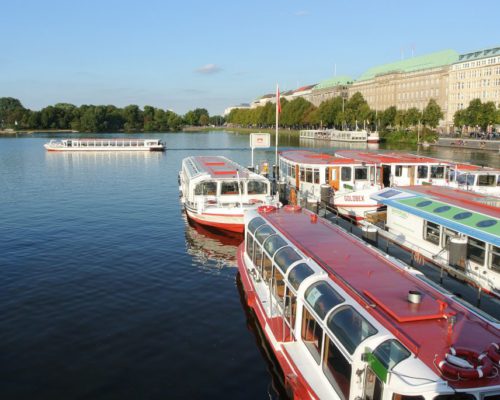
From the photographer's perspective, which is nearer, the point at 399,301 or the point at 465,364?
the point at 465,364

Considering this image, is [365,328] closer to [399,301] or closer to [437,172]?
[399,301]

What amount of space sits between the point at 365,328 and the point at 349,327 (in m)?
0.45

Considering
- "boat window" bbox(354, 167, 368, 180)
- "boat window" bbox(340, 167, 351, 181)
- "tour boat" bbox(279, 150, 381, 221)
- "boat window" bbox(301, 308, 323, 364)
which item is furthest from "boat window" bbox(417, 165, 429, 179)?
"boat window" bbox(301, 308, 323, 364)

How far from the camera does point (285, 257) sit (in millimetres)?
15562

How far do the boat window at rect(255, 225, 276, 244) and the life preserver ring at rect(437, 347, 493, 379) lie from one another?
10041 mm

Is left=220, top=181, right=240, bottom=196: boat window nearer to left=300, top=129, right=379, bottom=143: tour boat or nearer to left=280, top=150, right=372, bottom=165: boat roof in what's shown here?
left=280, top=150, right=372, bottom=165: boat roof

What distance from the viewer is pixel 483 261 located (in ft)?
62.3

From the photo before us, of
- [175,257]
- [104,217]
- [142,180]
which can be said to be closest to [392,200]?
[175,257]

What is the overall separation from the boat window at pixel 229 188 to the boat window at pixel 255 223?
42.1 ft

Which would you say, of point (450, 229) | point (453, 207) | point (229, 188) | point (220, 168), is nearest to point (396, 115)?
point (220, 168)

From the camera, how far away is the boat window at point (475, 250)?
62.9 feet

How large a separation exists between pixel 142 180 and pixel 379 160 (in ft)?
Answer: 112

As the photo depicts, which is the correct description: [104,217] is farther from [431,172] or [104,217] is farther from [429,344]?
[429,344]

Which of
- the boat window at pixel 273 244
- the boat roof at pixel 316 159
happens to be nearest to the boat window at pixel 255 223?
the boat window at pixel 273 244
